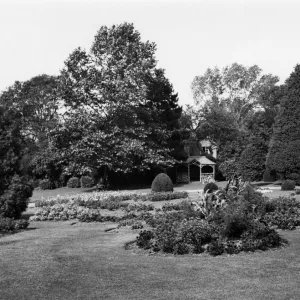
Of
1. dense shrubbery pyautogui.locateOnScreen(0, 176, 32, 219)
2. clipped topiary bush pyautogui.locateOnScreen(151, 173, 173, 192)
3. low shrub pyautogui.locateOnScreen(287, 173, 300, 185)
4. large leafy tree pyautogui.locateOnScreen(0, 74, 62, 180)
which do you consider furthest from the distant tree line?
dense shrubbery pyautogui.locateOnScreen(0, 176, 32, 219)

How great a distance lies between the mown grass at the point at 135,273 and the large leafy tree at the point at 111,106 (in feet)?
92.8

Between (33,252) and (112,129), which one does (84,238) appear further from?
(112,129)

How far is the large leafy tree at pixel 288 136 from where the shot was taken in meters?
34.8

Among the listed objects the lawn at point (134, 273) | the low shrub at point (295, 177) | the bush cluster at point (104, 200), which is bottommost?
the lawn at point (134, 273)

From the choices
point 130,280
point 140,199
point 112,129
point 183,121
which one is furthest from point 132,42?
point 130,280

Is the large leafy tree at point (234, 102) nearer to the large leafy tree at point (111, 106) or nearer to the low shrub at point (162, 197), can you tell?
the large leafy tree at point (111, 106)

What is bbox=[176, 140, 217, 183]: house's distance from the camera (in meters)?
52.3

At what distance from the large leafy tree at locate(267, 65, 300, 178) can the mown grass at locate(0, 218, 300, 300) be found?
22.8m

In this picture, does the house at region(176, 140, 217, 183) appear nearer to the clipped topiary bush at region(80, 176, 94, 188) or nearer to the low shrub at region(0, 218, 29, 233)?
the clipped topiary bush at region(80, 176, 94, 188)

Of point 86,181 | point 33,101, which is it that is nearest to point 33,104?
point 33,101

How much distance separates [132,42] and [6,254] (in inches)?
1407

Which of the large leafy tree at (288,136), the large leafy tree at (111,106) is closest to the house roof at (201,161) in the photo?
the large leafy tree at (111,106)

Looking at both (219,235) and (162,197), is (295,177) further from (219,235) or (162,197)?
(219,235)

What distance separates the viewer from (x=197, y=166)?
191 ft
